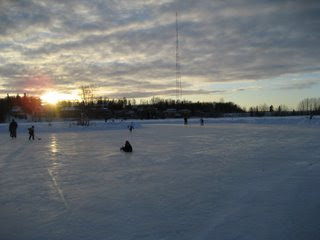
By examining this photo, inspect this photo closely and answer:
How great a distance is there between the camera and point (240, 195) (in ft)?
19.4

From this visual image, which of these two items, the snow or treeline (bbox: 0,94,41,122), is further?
treeline (bbox: 0,94,41,122)

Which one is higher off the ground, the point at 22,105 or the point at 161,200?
the point at 22,105

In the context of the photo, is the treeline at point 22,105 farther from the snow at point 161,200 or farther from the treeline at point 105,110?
A: the snow at point 161,200

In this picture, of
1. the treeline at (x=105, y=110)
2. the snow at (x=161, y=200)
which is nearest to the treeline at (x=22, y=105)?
the treeline at (x=105, y=110)

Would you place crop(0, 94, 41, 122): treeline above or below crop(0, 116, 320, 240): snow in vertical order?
above

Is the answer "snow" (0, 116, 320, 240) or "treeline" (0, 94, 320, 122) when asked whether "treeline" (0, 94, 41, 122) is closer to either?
"treeline" (0, 94, 320, 122)

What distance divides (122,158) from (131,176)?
125 inches

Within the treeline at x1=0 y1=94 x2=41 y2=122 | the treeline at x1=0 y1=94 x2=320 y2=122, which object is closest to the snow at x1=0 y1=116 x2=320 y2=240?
the treeline at x1=0 y1=94 x2=320 y2=122

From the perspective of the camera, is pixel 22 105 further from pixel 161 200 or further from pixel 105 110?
pixel 161 200

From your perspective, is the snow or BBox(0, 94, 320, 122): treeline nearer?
the snow

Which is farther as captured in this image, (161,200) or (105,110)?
(105,110)

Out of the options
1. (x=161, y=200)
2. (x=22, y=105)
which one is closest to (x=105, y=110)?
(x=22, y=105)

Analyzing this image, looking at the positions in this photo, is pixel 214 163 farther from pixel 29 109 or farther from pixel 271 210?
pixel 29 109

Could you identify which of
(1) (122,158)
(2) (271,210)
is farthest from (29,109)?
(2) (271,210)
